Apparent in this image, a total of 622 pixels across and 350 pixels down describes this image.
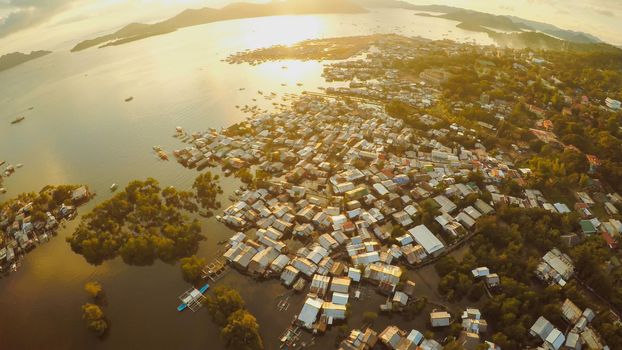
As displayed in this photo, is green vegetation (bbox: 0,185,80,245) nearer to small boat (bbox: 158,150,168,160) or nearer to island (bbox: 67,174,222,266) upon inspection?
island (bbox: 67,174,222,266)

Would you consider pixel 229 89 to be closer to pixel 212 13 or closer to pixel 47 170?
pixel 47 170

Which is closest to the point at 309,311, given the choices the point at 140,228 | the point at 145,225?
Result: the point at 140,228

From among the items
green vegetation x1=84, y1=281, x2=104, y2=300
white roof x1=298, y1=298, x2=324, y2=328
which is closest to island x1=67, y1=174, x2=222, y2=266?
green vegetation x1=84, y1=281, x2=104, y2=300

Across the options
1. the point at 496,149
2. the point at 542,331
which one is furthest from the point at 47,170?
the point at 496,149

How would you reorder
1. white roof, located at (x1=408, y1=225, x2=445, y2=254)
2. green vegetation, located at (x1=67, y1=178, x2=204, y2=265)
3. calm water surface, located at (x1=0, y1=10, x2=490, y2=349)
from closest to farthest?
calm water surface, located at (x1=0, y1=10, x2=490, y2=349), white roof, located at (x1=408, y1=225, x2=445, y2=254), green vegetation, located at (x1=67, y1=178, x2=204, y2=265)

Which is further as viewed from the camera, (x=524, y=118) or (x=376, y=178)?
(x=524, y=118)

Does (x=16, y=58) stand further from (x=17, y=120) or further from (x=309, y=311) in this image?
(x=309, y=311)
